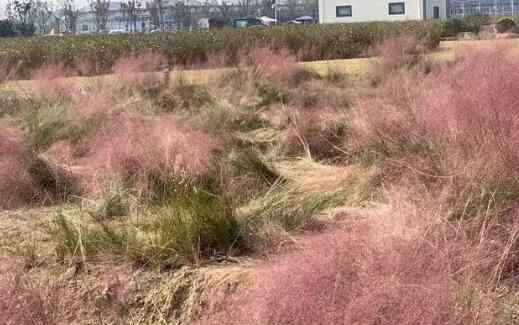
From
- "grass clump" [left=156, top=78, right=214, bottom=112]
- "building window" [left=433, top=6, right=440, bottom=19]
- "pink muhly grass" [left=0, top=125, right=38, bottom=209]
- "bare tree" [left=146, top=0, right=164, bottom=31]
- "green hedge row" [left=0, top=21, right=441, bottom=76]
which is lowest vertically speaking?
"pink muhly grass" [left=0, top=125, right=38, bottom=209]

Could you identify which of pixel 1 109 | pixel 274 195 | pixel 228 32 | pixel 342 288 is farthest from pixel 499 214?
pixel 228 32

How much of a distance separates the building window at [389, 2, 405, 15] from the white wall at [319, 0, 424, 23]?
251mm

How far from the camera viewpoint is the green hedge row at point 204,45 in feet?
62.0

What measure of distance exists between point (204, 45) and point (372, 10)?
31.8 m

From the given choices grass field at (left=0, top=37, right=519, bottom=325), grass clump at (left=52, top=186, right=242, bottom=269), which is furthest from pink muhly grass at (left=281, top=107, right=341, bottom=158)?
grass clump at (left=52, top=186, right=242, bottom=269)

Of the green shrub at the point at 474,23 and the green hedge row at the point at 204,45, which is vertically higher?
the green shrub at the point at 474,23

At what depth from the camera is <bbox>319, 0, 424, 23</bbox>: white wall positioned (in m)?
48.6

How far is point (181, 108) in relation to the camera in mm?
10891

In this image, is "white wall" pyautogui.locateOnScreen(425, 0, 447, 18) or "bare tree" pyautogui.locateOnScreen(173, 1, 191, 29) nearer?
"white wall" pyautogui.locateOnScreen(425, 0, 447, 18)

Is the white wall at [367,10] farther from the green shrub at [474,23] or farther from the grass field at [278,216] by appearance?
the grass field at [278,216]

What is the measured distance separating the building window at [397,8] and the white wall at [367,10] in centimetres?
25

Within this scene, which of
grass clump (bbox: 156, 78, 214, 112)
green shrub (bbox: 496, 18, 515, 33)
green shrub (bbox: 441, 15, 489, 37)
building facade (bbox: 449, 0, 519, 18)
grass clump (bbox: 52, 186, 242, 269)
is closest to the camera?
grass clump (bbox: 52, 186, 242, 269)

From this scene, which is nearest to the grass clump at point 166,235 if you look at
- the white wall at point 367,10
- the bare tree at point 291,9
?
the white wall at point 367,10

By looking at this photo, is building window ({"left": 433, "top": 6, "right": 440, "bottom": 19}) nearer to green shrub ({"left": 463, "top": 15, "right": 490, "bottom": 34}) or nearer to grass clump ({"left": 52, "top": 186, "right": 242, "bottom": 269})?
green shrub ({"left": 463, "top": 15, "right": 490, "bottom": 34})
